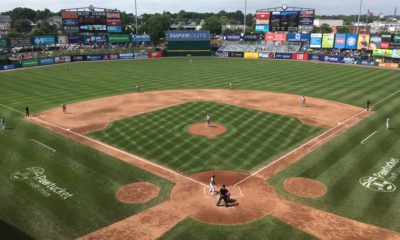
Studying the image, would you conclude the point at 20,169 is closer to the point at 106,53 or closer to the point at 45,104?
the point at 45,104

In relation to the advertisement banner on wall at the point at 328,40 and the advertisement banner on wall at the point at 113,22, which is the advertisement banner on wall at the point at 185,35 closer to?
the advertisement banner on wall at the point at 113,22

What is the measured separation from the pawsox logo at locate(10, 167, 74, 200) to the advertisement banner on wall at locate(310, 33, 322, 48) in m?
97.2

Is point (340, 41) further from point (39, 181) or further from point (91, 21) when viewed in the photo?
point (39, 181)

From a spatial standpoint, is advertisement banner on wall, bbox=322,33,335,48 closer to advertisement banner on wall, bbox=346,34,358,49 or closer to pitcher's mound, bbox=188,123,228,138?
advertisement banner on wall, bbox=346,34,358,49

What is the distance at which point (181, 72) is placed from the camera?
7638 cm

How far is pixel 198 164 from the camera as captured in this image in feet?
90.0

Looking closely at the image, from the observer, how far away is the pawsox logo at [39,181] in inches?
905

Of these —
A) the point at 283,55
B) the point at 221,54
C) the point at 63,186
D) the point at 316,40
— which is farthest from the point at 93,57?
the point at 63,186

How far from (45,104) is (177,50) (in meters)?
69.9

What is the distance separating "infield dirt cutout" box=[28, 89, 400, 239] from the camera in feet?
62.1

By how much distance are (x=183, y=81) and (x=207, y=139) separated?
33242 mm

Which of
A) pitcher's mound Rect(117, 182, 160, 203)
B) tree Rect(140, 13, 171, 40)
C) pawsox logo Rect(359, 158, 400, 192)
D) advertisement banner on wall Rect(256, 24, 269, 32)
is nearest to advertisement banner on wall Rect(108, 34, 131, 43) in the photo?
advertisement banner on wall Rect(256, 24, 269, 32)

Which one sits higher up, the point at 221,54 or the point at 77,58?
the point at 221,54

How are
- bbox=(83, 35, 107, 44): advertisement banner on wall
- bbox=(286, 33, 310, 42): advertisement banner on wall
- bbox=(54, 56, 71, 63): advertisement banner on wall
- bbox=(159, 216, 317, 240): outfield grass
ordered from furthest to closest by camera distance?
1. bbox=(286, 33, 310, 42): advertisement banner on wall
2. bbox=(83, 35, 107, 44): advertisement banner on wall
3. bbox=(54, 56, 71, 63): advertisement banner on wall
4. bbox=(159, 216, 317, 240): outfield grass
